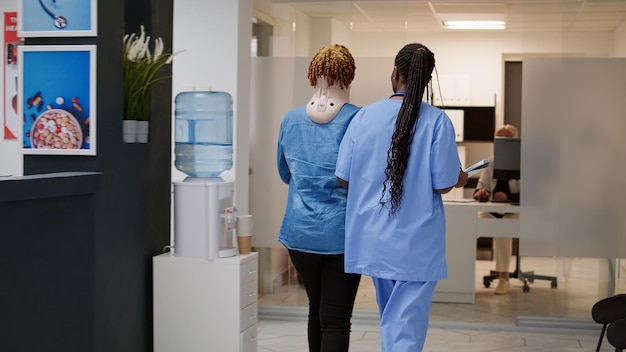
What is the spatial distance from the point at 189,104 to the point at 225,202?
33.0 inches

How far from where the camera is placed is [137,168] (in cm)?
409

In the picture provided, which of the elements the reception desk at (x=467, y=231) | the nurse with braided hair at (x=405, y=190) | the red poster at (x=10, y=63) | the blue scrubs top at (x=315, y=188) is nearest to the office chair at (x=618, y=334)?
the nurse with braided hair at (x=405, y=190)

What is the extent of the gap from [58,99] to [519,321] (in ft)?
13.0

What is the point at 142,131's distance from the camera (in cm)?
407

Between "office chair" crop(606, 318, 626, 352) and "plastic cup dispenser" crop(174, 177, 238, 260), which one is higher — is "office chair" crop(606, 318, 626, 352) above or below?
below

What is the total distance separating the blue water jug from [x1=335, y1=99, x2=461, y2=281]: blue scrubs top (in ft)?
3.99

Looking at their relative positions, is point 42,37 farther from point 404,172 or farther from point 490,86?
point 490,86

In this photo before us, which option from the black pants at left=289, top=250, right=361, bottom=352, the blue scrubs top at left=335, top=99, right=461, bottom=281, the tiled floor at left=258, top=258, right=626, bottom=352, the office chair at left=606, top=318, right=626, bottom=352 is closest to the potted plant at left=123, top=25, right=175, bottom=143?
the black pants at left=289, top=250, right=361, bottom=352

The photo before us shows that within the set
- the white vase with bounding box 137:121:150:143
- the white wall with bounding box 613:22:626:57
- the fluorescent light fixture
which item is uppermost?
the fluorescent light fixture

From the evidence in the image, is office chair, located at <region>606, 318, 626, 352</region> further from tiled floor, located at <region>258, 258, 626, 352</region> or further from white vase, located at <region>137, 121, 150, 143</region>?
white vase, located at <region>137, 121, 150, 143</region>

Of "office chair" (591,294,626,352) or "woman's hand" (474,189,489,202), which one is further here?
"woman's hand" (474,189,489,202)

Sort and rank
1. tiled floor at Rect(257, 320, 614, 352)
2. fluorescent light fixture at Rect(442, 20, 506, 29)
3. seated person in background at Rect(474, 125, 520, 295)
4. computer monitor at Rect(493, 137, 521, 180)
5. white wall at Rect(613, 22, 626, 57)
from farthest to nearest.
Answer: fluorescent light fixture at Rect(442, 20, 506, 29) → seated person in background at Rect(474, 125, 520, 295) → computer monitor at Rect(493, 137, 521, 180) → white wall at Rect(613, 22, 626, 57) → tiled floor at Rect(257, 320, 614, 352)

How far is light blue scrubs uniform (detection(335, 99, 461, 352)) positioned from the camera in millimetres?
3416

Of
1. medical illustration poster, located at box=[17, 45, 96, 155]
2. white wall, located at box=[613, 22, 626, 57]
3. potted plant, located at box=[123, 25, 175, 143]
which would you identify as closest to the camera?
medical illustration poster, located at box=[17, 45, 96, 155]
